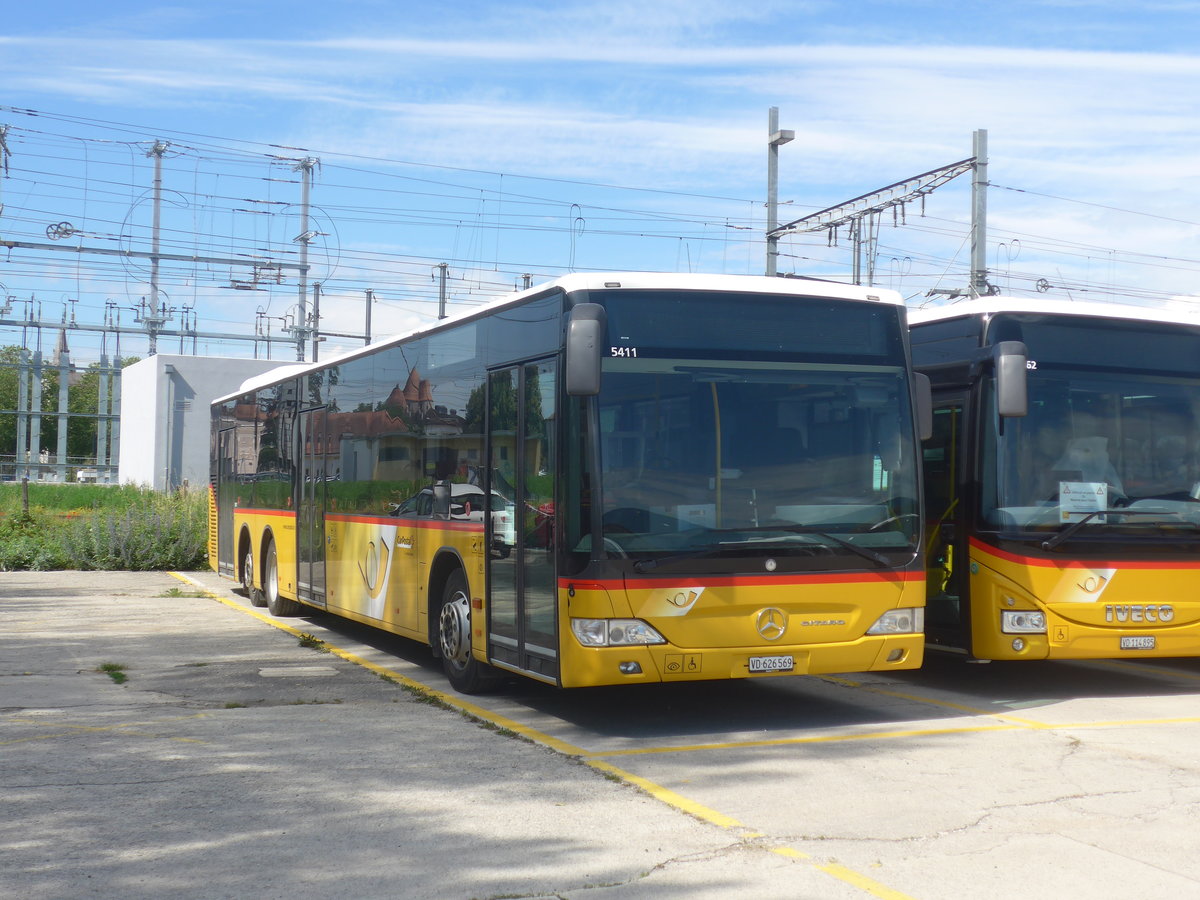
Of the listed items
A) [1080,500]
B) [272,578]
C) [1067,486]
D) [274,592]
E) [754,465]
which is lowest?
[274,592]

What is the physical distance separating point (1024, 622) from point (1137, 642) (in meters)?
0.96

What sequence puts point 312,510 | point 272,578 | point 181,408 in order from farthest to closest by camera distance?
point 181,408, point 272,578, point 312,510

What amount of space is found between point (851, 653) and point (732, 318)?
2.35 m

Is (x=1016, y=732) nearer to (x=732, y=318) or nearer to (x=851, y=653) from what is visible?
(x=851, y=653)

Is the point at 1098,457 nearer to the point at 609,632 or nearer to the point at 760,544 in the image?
the point at 760,544

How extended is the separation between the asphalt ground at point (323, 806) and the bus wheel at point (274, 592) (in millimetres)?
5431

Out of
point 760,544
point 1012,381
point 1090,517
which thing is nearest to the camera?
point 760,544

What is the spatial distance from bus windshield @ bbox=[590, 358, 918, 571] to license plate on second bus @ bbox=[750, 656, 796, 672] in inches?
23.4

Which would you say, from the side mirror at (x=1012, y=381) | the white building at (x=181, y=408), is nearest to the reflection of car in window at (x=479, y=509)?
the side mirror at (x=1012, y=381)

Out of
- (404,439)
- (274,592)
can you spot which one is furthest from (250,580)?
(404,439)

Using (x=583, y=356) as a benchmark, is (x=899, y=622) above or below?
below

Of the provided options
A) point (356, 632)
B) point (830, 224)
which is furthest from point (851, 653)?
point (830, 224)

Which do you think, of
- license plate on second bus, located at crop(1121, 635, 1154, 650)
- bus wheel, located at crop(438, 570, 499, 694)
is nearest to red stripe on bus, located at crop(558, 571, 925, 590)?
bus wheel, located at crop(438, 570, 499, 694)

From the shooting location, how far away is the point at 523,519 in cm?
937
